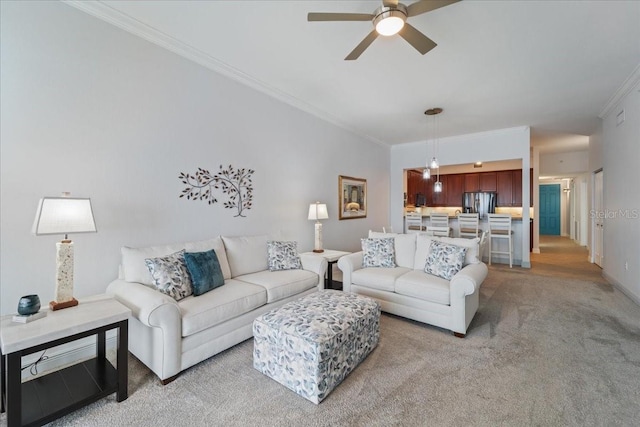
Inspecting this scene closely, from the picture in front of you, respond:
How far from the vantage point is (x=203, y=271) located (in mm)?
2465

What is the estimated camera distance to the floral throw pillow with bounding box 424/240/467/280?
296 cm

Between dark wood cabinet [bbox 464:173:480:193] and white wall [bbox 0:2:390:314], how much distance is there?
6601 mm

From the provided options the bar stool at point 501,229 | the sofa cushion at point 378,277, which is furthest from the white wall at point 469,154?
the sofa cushion at point 378,277

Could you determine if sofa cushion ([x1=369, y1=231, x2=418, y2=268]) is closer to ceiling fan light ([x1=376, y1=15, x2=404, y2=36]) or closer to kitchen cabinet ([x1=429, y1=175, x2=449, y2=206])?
ceiling fan light ([x1=376, y1=15, x2=404, y2=36])

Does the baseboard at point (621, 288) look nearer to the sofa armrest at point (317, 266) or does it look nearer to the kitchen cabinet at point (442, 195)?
the sofa armrest at point (317, 266)

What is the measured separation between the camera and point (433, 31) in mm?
2602

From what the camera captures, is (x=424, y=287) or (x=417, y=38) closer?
(x=417, y=38)

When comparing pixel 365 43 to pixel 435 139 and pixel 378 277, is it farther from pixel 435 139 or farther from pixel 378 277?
pixel 435 139

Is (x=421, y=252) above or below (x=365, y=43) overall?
below

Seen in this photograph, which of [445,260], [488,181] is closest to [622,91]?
[445,260]

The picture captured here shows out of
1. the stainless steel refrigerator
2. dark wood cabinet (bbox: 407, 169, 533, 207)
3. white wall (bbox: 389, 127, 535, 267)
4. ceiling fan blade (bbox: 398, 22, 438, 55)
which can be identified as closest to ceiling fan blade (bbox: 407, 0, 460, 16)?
ceiling fan blade (bbox: 398, 22, 438, 55)

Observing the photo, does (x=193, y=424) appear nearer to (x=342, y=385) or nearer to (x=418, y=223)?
(x=342, y=385)

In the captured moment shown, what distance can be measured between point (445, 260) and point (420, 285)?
44cm

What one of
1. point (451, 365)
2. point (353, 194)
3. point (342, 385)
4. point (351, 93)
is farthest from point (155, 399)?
point (353, 194)
